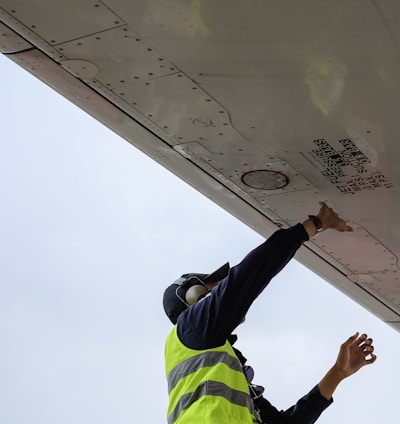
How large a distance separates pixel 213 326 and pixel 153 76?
4.84 feet

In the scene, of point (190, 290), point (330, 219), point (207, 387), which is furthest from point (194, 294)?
point (330, 219)

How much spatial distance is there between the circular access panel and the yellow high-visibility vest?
1419mm

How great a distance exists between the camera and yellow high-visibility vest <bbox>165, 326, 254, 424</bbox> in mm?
4289

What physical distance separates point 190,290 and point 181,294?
8 cm

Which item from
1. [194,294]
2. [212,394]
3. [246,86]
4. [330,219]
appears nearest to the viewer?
[212,394]

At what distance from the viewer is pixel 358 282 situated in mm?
7258

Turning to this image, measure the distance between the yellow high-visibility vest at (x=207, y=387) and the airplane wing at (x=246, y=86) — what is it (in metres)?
1.38

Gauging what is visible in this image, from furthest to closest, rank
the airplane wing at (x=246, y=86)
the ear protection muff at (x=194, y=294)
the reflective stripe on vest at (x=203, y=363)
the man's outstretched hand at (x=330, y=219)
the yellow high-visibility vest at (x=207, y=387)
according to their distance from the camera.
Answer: the man's outstretched hand at (x=330, y=219), the ear protection muff at (x=194, y=294), the reflective stripe on vest at (x=203, y=363), the yellow high-visibility vest at (x=207, y=387), the airplane wing at (x=246, y=86)

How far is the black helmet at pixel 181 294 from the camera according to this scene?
4980 mm

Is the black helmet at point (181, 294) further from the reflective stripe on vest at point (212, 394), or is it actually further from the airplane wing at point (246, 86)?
the airplane wing at point (246, 86)

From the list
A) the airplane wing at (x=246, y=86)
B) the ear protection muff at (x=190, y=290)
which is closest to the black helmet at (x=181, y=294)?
the ear protection muff at (x=190, y=290)

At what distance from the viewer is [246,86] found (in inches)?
175

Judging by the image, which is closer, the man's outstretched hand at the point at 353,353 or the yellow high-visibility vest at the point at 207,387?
the yellow high-visibility vest at the point at 207,387

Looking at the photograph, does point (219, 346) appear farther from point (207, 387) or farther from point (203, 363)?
point (207, 387)
